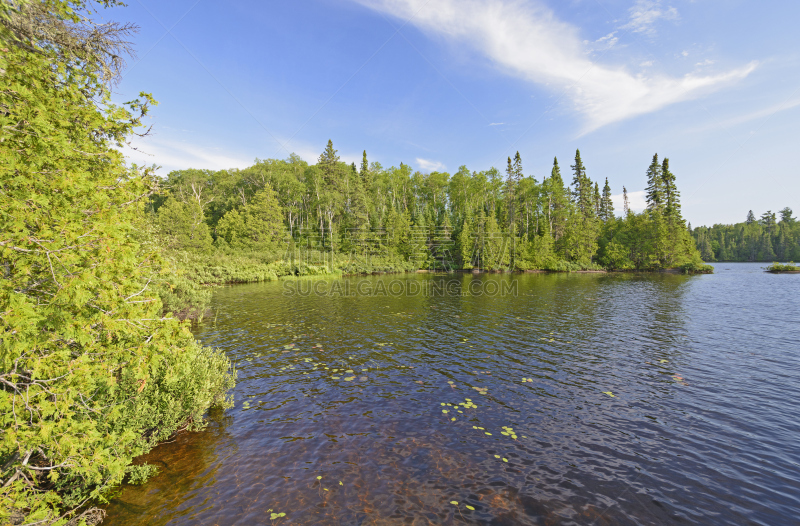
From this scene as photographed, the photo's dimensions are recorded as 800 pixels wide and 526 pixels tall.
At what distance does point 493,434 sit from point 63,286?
34.5ft

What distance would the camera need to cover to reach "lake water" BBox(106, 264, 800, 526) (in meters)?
6.88

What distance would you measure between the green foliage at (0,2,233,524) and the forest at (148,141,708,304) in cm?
5590

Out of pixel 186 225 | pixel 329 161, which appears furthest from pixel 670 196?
pixel 186 225

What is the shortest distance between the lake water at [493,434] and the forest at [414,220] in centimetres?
5006

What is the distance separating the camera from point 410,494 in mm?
7246

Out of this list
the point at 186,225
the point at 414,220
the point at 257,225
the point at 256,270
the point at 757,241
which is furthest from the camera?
the point at 757,241

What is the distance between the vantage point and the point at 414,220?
91188 mm

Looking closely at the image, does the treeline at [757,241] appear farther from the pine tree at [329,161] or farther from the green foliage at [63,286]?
the green foliage at [63,286]

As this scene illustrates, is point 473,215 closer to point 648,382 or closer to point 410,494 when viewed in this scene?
→ point 648,382

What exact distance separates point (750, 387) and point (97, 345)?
818 inches

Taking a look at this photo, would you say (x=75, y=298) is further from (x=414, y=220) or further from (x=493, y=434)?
(x=414, y=220)

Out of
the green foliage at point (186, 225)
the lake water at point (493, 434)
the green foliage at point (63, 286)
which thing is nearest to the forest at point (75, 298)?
the green foliage at point (63, 286)

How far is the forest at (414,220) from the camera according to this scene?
74875 mm

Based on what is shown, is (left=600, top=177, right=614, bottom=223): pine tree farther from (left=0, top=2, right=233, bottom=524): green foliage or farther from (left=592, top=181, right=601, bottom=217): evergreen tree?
(left=0, top=2, right=233, bottom=524): green foliage
